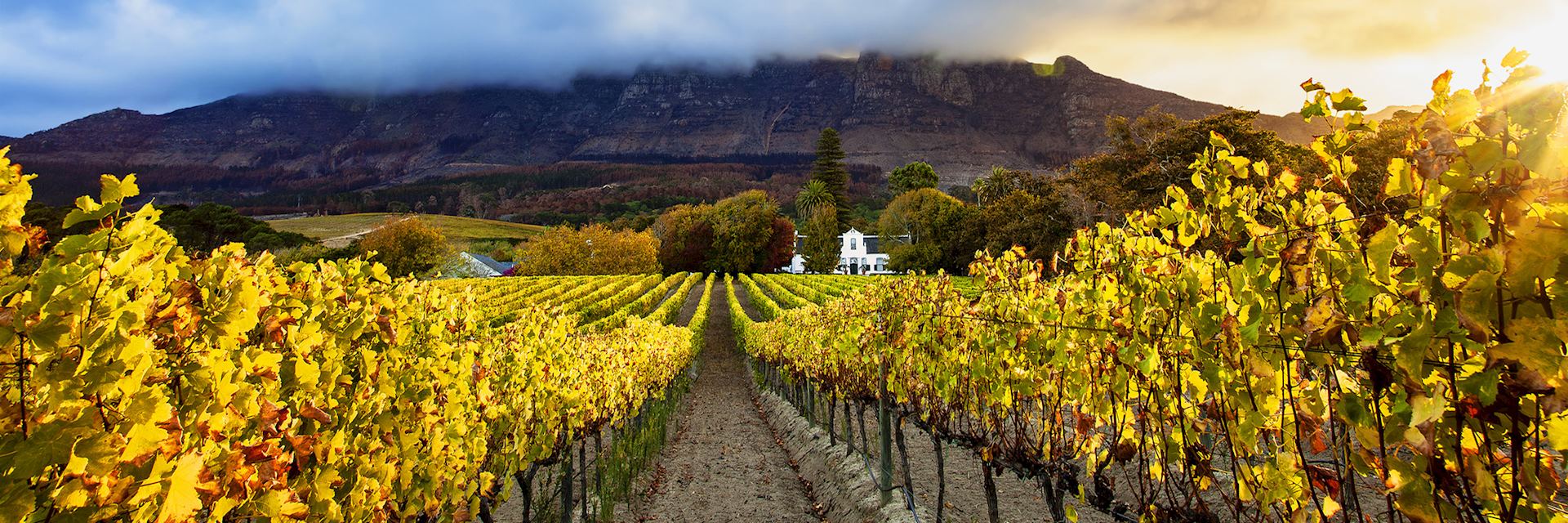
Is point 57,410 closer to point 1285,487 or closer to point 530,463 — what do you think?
point 1285,487

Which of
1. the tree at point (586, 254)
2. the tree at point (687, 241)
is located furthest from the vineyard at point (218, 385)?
the tree at point (687, 241)

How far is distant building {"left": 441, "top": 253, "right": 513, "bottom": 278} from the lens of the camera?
5831 centimetres

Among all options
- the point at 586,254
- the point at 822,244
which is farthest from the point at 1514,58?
the point at 822,244

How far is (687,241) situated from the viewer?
7231cm

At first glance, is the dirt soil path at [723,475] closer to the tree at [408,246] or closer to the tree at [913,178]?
the tree at [408,246]

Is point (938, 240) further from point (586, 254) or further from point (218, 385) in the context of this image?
point (218, 385)

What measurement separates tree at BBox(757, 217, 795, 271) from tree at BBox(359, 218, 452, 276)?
98.7ft

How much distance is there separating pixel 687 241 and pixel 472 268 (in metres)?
20.6

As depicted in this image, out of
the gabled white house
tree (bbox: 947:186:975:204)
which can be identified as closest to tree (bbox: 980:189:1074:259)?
the gabled white house

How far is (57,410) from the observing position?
1327mm

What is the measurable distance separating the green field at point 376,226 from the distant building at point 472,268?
27310 millimetres

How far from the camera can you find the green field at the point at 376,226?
9388 cm

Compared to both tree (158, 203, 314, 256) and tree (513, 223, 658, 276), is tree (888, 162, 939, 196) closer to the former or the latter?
tree (513, 223, 658, 276)

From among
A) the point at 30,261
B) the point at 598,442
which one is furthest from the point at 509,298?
the point at 30,261
